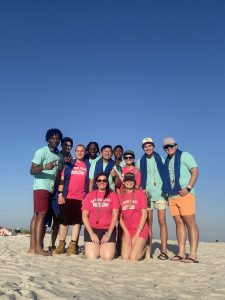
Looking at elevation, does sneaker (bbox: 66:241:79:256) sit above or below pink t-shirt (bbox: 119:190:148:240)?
below

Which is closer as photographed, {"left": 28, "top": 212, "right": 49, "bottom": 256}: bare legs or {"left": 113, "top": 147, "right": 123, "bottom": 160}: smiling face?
{"left": 28, "top": 212, "right": 49, "bottom": 256}: bare legs

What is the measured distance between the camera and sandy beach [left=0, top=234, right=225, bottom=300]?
3879 mm

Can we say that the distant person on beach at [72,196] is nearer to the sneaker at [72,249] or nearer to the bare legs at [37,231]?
the sneaker at [72,249]

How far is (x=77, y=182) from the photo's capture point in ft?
26.4

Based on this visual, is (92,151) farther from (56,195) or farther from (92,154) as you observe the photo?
(56,195)

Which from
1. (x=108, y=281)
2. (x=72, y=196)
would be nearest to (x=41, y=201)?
(x=72, y=196)

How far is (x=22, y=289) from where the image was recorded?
3748 mm

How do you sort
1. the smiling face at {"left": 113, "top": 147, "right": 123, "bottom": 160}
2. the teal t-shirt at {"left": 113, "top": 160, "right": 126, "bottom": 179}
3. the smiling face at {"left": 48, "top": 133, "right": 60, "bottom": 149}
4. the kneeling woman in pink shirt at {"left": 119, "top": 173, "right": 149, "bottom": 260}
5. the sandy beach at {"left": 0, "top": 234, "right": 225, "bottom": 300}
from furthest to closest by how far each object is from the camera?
the smiling face at {"left": 113, "top": 147, "right": 123, "bottom": 160}, the teal t-shirt at {"left": 113, "top": 160, "right": 126, "bottom": 179}, the smiling face at {"left": 48, "top": 133, "right": 60, "bottom": 149}, the kneeling woman in pink shirt at {"left": 119, "top": 173, "right": 149, "bottom": 260}, the sandy beach at {"left": 0, "top": 234, "right": 225, "bottom": 300}

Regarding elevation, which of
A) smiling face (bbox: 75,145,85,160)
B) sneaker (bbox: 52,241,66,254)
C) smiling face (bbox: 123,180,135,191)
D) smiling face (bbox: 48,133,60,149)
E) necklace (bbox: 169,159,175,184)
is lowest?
sneaker (bbox: 52,241,66,254)

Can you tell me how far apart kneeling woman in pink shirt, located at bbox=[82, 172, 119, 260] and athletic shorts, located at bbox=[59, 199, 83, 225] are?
402 millimetres

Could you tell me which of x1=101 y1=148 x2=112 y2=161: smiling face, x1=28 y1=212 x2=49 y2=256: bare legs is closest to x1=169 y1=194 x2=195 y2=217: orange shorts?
x1=101 y1=148 x2=112 y2=161: smiling face

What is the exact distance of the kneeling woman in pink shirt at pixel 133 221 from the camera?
757 centimetres

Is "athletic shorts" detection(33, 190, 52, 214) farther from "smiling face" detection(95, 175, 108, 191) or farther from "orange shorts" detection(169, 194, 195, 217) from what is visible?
"orange shorts" detection(169, 194, 195, 217)

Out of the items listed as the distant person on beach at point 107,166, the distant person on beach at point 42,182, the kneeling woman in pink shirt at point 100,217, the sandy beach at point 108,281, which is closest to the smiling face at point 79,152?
the distant person on beach at point 107,166
